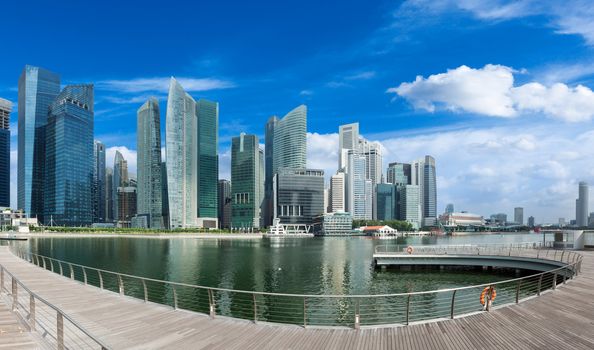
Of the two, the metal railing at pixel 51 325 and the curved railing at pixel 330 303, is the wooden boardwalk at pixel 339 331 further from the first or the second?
the curved railing at pixel 330 303

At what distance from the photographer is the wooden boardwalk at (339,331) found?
10812 millimetres

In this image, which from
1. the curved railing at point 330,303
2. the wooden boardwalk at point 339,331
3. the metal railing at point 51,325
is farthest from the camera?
the curved railing at point 330,303

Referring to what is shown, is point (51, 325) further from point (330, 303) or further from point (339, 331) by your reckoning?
point (330, 303)

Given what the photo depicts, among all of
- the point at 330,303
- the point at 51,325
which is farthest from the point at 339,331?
the point at 330,303

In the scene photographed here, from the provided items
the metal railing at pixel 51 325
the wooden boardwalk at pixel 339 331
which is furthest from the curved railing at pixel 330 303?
the wooden boardwalk at pixel 339 331

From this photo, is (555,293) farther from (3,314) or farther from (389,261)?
(389,261)

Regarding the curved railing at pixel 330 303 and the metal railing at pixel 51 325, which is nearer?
the metal railing at pixel 51 325

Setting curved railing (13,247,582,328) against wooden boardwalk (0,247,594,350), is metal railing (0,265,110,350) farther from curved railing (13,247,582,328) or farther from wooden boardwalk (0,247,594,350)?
curved railing (13,247,582,328)

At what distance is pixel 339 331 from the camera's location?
11.8m

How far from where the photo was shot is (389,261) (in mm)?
48469

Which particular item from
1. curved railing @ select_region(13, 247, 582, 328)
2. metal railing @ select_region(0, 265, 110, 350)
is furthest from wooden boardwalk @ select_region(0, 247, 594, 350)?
curved railing @ select_region(13, 247, 582, 328)

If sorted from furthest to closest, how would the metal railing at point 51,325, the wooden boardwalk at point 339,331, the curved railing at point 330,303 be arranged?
the curved railing at point 330,303
the wooden boardwalk at point 339,331
the metal railing at point 51,325

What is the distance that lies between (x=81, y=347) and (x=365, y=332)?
8063mm

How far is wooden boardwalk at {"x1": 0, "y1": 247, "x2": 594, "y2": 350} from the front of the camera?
10812 mm
